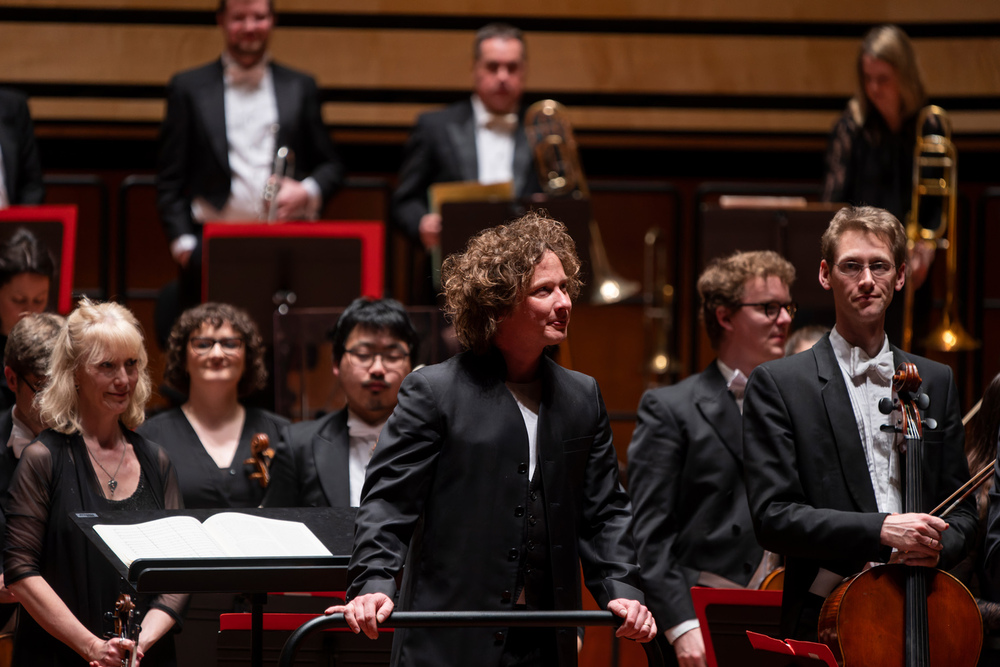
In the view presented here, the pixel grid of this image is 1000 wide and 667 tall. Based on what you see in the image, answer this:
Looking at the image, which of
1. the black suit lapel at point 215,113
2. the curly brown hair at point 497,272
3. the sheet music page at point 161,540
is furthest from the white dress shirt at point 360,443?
the black suit lapel at point 215,113

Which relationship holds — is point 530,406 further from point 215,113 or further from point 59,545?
point 215,113

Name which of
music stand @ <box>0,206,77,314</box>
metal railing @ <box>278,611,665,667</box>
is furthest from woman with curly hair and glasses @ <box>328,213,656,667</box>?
music stand @ <box>0,206,77,314</box>

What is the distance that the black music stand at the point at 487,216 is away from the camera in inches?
173


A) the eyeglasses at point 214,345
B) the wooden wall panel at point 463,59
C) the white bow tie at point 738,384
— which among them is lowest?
the white bow tie at point 738,384

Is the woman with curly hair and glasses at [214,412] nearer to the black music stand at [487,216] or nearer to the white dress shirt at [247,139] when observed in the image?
the black music stand at [487,216]

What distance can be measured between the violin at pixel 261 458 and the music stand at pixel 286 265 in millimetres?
857

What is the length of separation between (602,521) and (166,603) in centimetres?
116

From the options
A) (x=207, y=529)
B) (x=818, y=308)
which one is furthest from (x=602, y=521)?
(x=818, y=308)

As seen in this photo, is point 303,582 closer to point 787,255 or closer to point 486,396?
point 486,396

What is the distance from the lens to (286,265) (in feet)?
14.6

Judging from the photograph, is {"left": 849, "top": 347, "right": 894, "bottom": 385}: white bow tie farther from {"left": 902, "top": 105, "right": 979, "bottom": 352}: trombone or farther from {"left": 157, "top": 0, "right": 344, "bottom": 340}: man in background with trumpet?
{"left": 157, "top": 0, "right": 344, "bottom": 340}: man in background with trumpet

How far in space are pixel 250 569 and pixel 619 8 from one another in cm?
457

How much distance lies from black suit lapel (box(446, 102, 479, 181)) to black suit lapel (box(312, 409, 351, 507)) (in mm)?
1738

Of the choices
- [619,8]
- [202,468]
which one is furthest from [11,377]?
[619,8]
